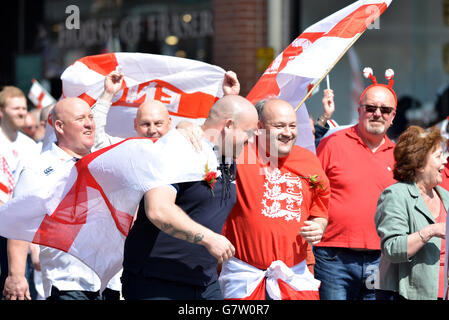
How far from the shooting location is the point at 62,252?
5.17m

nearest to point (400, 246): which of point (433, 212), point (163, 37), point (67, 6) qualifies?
point (433, 212)

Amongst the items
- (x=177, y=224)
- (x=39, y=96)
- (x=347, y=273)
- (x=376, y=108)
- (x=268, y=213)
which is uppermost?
(x=39, y=96)

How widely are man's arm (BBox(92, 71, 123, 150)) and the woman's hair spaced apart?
79.3 inches

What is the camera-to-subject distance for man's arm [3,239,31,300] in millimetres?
5340

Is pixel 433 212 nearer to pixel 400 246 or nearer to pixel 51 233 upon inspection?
pixel 400 246

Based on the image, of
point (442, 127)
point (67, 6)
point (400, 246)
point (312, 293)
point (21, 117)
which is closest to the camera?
point (400, 246)

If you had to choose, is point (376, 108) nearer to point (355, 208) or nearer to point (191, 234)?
point (355, 208)

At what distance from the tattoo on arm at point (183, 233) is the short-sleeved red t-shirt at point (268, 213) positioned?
3.22 feet

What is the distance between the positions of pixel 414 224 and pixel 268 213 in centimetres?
85

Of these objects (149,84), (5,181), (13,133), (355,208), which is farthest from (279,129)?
(13,133)

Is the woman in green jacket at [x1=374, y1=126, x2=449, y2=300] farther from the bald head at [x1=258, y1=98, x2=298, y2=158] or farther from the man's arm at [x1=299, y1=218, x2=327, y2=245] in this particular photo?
the bald head at [x1=258, y1=98, x2=298, y2=158]

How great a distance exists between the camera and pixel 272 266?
4.73m

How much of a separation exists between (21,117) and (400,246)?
411 centimetres

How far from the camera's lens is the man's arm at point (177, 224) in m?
3.77
